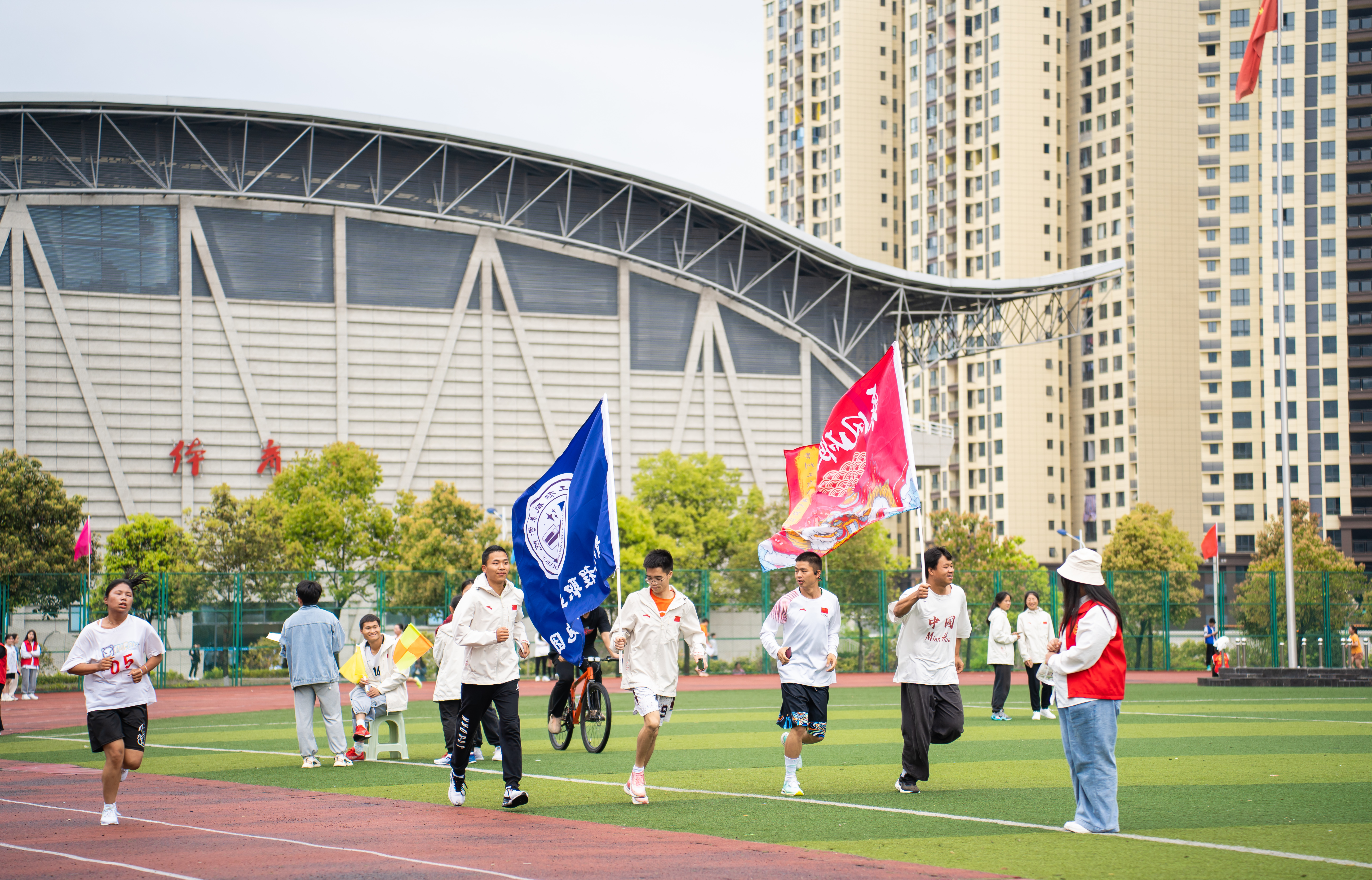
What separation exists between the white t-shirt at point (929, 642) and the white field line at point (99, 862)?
250 inches

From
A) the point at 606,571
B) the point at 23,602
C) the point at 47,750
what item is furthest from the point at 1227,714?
the point at 23,602

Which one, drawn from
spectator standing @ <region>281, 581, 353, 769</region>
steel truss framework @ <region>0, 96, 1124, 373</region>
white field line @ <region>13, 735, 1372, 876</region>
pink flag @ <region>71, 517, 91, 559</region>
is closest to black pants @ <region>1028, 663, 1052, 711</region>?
white field line @ <region>13, 735, 1372, 876</region>

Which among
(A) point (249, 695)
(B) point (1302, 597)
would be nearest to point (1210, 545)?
(B) point (1302, 597)

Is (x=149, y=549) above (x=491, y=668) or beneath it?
above

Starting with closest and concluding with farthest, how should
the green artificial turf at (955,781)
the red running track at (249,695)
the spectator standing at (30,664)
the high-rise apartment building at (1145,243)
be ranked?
the green artificial turf at (955,781)
the red running track at (249,695)
the spectator standing at (30,664)
the high-rise apartment building at (1145,243)

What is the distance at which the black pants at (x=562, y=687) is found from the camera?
17.1 meters

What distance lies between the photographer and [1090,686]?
9.70 metres

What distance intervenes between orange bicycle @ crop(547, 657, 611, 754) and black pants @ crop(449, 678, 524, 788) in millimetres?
4481

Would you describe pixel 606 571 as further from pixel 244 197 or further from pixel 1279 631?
→ pixel 244 197

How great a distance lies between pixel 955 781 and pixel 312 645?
7.21 meters

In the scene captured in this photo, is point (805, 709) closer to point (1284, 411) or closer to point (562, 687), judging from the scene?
point (562, 687)

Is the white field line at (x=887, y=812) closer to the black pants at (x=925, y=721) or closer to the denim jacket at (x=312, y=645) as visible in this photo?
the black pants at (x=925, y=721)

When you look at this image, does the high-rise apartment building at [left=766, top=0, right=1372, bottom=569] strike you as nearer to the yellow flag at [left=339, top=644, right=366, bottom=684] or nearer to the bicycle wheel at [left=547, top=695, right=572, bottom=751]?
the bicycle wheel at [left=547, top=695, right=572, bottom=751]

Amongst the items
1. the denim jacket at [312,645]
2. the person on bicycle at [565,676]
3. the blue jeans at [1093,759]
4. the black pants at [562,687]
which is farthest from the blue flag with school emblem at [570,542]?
the blue jeans at [1093,759]
